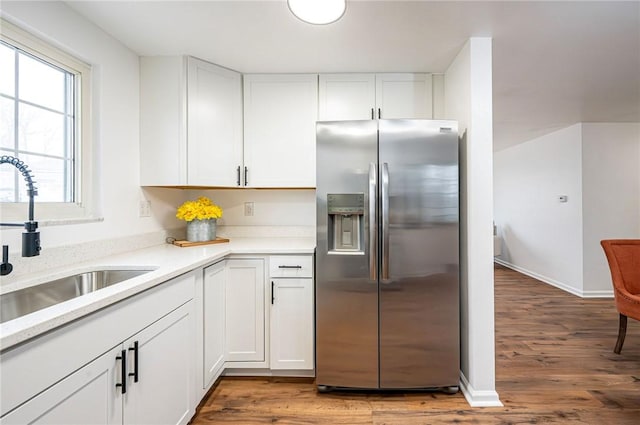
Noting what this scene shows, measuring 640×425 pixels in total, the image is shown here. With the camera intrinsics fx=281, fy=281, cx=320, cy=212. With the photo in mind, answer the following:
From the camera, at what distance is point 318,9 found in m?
1.41

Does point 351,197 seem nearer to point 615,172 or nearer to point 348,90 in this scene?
point 348,90

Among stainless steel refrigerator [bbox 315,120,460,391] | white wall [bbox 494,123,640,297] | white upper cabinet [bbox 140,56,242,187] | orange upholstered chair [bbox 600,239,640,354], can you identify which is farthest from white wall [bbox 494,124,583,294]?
white upper cabinet [bbox 140,56,242,187]

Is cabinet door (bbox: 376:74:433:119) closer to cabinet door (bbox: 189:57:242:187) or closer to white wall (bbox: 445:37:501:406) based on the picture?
white wall (bbox: 445:37:501:406)

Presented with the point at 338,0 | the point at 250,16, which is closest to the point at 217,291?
the point at 250,16

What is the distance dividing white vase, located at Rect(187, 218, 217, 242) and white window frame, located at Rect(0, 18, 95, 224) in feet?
2.16

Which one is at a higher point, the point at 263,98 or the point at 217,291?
the point at 263,98

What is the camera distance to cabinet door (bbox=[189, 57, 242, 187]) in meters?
2.08

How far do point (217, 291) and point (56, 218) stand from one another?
94 centimetres

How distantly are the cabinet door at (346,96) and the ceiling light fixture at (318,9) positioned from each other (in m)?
0.79

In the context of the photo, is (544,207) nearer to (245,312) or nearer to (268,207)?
(268,207)

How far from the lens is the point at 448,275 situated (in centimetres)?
178

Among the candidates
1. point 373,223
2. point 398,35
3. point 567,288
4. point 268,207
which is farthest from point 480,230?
point 567,288

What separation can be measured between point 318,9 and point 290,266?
150cm

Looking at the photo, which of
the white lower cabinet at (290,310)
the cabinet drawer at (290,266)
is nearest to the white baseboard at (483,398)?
the white lower cabinet at (290,310)
